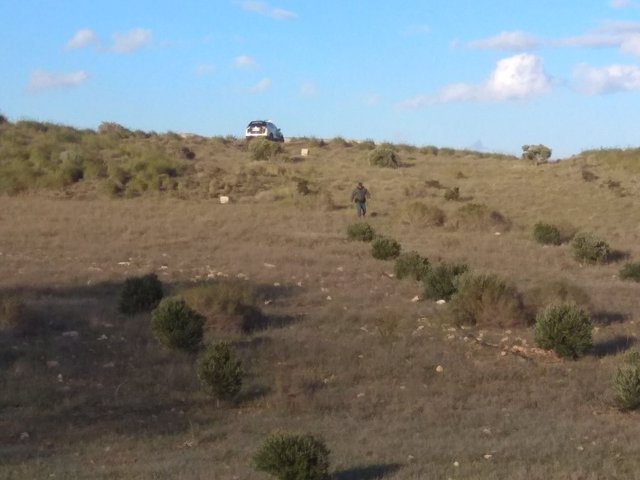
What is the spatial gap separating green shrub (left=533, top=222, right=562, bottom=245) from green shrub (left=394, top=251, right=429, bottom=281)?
36.3 feet

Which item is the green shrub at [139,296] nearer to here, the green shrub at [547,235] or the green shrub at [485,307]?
the green shrub at [485,307]

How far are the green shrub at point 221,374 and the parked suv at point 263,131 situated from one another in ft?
187

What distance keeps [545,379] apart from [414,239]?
2007cm

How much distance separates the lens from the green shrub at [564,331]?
1638 cm

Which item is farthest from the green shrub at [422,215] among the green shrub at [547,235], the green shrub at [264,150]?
the green shrub at [264,150]

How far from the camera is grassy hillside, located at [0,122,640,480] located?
10719mm

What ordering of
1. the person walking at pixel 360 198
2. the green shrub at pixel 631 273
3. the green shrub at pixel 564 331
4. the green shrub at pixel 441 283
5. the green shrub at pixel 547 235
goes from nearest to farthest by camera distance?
the green shrub at pixel 564 331 → the green shrub at pixel 441 283 → the green shrub at pixel 631 273 → the green shrub at pixel 547 235 → the person walking at pixel 360 198

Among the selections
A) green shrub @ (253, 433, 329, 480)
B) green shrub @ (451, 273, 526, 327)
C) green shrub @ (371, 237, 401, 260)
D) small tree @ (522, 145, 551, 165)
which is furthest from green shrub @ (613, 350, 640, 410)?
small tree @ (522, 145, 551, 165)

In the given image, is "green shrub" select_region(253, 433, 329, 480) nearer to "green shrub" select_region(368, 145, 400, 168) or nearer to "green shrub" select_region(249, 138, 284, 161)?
"green shrub" select_region(368, 145, 400, 168)

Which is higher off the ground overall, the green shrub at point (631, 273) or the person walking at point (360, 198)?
the person walking at point (360, 198)

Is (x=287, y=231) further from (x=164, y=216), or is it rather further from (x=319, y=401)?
(x=319, y=401)

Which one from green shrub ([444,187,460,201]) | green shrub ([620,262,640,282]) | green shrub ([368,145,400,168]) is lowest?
green shrub ([620,262,640,282])

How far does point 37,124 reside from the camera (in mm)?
66000

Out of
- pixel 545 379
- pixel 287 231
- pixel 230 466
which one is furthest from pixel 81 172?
pixel 230 466
